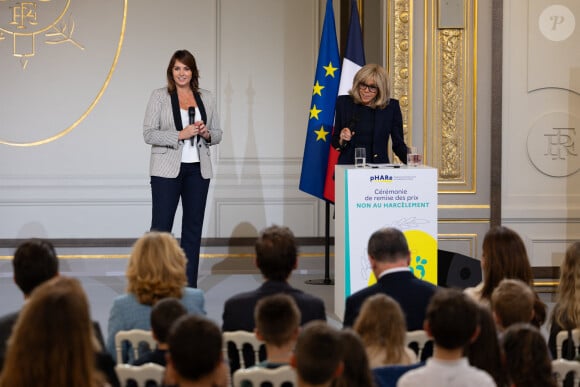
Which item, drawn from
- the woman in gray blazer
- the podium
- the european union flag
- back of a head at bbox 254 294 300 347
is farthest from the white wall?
back of a head at bbox 254 294 300 347

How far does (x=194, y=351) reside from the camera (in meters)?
2.56

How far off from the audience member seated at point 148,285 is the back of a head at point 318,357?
131 centimetres

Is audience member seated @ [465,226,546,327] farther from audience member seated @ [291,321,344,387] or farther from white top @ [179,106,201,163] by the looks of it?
white top @ [179,106,201,163]

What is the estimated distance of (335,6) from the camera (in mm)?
8391

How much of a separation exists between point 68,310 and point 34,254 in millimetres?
1254

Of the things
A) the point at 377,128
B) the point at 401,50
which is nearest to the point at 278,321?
the point at 377,128

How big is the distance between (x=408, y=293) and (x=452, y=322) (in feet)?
3.91

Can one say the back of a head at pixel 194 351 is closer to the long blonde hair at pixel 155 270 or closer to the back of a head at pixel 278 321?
the back of a head at pixel 278 321

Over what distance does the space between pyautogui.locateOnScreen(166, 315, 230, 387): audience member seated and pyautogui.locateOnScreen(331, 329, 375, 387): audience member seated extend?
31 cm

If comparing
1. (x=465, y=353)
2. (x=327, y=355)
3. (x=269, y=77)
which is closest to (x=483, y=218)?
(x=269, y=77)

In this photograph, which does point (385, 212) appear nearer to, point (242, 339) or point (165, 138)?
point (165, 138)

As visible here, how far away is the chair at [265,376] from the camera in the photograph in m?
2.86

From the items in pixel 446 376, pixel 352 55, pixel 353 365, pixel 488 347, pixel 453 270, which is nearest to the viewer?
pixel 353 365

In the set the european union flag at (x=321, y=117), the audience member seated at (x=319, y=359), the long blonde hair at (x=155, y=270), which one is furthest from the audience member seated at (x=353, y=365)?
the european union flag at (x=321, y=117)
